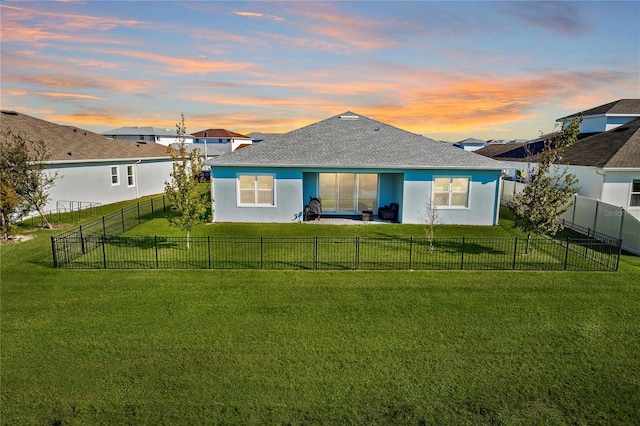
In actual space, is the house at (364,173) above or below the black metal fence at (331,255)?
above

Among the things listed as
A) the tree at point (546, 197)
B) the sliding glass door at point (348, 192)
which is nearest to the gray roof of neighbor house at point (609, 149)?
the tree at point (546, 197)

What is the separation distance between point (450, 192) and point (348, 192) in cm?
588

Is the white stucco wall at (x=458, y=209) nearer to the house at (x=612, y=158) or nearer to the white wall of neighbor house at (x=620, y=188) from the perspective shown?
the house at (x=612, y=158)

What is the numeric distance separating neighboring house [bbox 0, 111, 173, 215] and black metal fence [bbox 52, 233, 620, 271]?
10786 mm

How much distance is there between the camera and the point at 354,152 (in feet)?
74.1

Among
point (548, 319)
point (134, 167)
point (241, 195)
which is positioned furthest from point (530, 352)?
point (134, 167)

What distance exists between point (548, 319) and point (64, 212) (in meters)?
26.5

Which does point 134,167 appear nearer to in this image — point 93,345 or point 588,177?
point 93,345

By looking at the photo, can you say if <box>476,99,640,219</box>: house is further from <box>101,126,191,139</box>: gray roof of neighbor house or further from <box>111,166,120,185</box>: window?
<box>101,126,191,139</box>: gray roof of neighbor house

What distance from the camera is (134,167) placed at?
31625 millimetres

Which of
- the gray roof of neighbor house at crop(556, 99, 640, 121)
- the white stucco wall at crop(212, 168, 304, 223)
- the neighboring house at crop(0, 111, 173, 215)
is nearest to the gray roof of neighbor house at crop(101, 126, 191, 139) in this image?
the neighboring house at crop(0, 111, 173, 215)

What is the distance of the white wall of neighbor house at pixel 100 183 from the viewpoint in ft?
81.6

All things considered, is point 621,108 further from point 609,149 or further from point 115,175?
point 115,175

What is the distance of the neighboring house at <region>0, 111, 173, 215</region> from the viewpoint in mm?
24891
